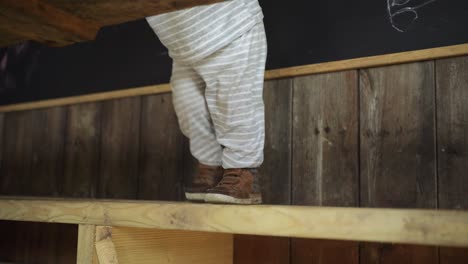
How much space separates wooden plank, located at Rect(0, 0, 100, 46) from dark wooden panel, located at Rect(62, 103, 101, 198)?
0.94 metres

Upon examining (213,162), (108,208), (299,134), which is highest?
(299,134)

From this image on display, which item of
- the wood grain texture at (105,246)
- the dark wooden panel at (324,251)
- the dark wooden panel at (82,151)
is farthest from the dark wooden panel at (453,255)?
the dark wooden panel at (82,151)

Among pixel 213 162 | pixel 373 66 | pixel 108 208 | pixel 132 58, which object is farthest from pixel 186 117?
pixel 132 58

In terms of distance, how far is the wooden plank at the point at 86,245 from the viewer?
1.12 meters

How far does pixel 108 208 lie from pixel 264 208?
0.41 m

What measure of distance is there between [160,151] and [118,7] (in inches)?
37.8

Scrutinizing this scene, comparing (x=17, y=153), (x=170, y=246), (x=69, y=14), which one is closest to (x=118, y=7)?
(x=69, y=14)

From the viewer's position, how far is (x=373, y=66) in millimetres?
1364

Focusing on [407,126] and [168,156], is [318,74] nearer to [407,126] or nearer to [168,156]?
[407,126]

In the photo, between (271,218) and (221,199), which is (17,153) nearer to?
(221,199)

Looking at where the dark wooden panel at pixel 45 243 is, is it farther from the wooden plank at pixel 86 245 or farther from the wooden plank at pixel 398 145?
the wooden plank at pixel 398 145

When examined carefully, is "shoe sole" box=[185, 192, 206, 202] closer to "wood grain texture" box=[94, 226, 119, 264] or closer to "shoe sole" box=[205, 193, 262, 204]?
"shoe sole" box=[205, 193, 262, 204]

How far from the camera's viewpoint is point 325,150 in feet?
4.65

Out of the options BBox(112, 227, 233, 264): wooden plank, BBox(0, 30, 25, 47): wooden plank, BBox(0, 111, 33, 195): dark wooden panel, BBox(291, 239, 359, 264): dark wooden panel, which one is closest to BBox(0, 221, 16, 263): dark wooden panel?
BBox(0, 111, 33, 195): dark wooden panel
